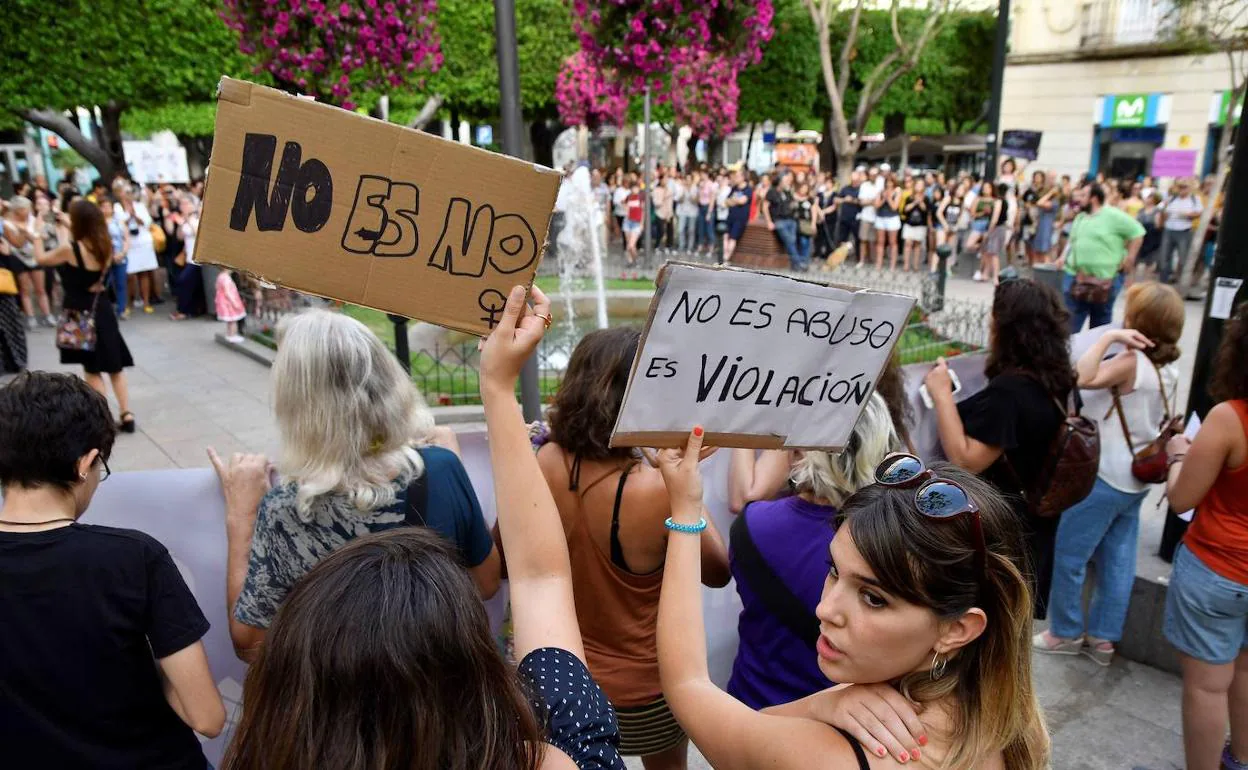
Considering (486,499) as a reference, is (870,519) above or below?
above

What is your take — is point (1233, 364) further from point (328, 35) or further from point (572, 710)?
point (328, 35)

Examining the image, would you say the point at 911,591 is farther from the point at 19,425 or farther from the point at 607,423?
the point at 19,425

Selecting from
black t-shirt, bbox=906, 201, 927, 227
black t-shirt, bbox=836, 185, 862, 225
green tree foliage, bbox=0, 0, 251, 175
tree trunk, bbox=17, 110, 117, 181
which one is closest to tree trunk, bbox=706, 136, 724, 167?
black t-shirt, bbox=836, 185, 862, 225

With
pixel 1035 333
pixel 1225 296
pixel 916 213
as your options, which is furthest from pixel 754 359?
pixel 916 213

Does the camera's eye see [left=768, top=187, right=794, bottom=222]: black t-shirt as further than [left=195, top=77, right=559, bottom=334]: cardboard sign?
Yes

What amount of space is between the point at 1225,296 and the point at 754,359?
3.56 metres

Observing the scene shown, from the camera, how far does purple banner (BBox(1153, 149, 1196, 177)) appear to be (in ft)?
61.9

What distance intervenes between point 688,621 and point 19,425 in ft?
4.86

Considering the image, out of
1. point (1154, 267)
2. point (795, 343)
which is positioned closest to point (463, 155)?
point (795, 343)

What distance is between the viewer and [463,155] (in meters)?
1.64

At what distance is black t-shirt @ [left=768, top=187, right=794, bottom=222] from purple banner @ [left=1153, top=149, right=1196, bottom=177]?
9508 millimetres

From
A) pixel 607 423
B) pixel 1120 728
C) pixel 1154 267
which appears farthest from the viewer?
pixel 1154 267

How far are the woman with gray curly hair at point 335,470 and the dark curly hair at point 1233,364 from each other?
2.40m

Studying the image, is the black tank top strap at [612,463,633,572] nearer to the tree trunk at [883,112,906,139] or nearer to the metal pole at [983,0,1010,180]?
the metal pole at [983,0,1010,180]
